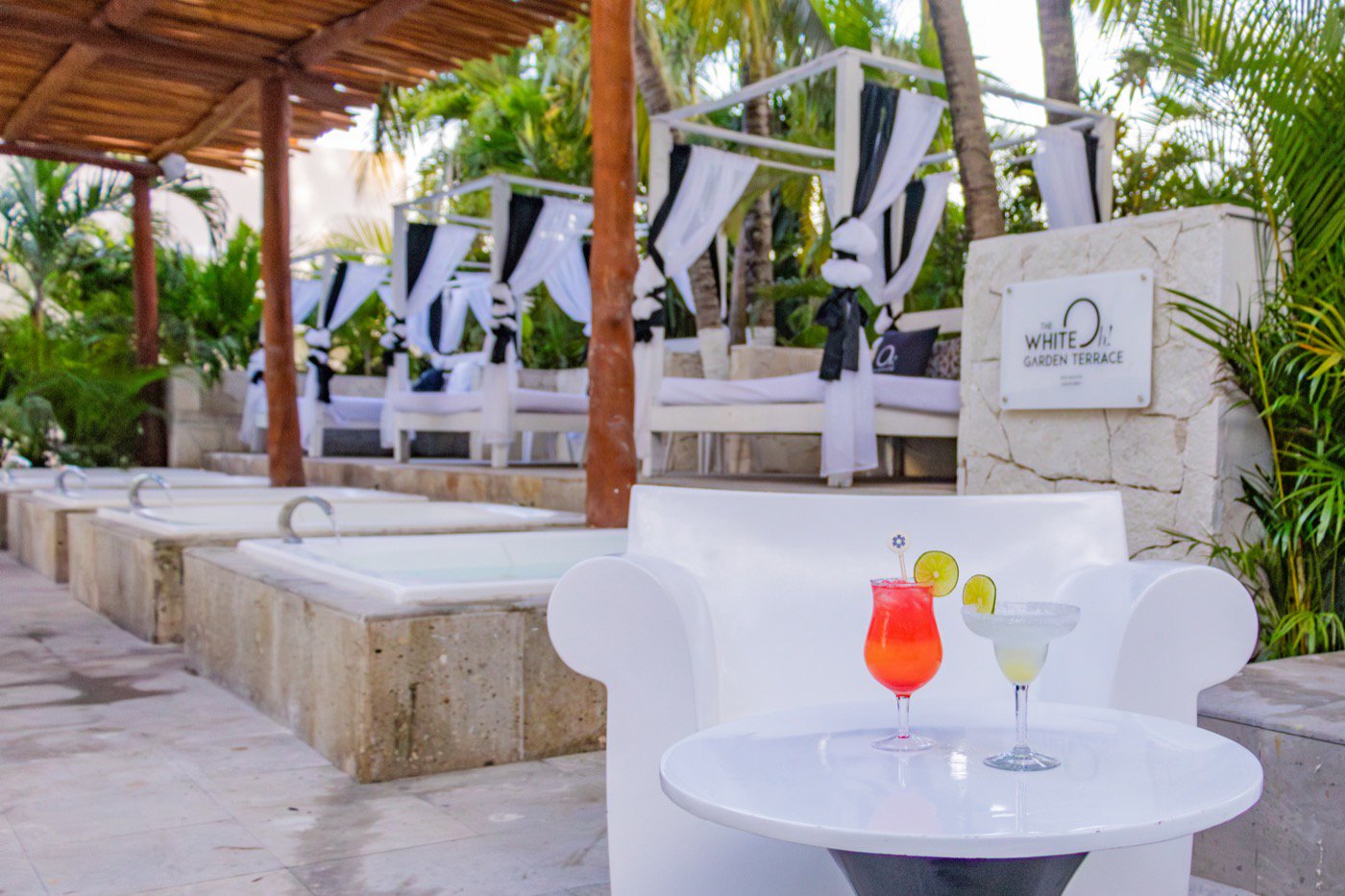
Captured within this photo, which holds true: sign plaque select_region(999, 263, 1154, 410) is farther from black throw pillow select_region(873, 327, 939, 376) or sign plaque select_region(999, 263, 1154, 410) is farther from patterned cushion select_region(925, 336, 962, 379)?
A: black throw pillow select_region(873, 327, 939, 376)

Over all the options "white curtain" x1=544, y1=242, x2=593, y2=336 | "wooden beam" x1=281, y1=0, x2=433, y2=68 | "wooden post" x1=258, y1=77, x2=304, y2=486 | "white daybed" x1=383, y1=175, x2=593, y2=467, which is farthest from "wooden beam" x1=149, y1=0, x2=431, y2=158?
"white curtain" x1=544, y1=242, x2=593, y2=336

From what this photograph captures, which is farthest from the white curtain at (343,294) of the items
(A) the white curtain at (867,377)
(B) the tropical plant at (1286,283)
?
(B) the tropical plant at (1286,283)

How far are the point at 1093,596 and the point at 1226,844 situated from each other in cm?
57

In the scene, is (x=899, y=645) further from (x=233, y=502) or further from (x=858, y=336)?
(x=233, y=502)

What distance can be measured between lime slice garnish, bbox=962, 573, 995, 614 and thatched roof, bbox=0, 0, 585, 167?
5201mm

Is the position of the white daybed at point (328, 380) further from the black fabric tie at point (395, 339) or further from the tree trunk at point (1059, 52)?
the tree trunk at point (1059, 52)

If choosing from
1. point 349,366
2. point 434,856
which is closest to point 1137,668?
point 434,856

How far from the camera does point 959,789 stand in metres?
1.20

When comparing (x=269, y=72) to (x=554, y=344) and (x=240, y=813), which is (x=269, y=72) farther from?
(x=240, y=813)

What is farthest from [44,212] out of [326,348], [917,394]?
[917,394]

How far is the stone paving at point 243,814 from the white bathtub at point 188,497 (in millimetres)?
2524

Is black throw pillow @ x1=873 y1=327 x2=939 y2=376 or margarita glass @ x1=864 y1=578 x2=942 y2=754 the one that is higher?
black throw pillow @ x1=873 y1=327 x2=939 y2=376

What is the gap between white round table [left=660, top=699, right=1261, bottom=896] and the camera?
3.49 ft

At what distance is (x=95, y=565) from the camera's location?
498 cm
